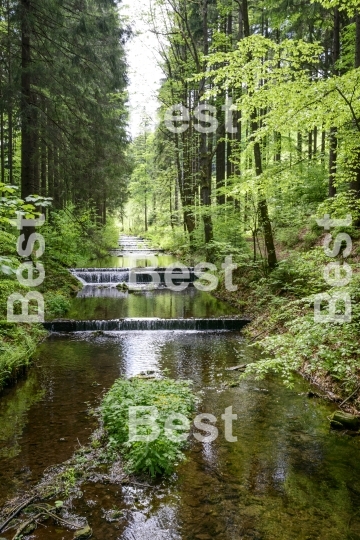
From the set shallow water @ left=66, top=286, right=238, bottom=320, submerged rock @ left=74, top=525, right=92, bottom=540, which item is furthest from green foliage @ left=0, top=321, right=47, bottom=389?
submerged rock @ left=74, top=525, right=92, bottom=540

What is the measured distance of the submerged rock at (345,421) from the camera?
205 inches

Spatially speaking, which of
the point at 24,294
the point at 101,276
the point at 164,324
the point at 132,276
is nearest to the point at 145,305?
the point at 164,324

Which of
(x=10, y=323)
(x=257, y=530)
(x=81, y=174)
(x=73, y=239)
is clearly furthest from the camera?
(x=73, y=239)

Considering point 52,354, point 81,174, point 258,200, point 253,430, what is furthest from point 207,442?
point 81,174

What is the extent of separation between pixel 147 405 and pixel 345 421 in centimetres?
278

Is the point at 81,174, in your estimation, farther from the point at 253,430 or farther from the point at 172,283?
the point at 253,430

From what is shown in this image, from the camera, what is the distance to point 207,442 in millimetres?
4973

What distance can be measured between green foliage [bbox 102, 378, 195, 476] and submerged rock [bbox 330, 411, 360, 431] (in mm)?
2051

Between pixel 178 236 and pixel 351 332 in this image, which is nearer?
pixel 351 332

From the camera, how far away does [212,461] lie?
14.9 feet

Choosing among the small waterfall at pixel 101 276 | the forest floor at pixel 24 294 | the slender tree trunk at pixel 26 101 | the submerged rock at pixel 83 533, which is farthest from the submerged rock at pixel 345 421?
the small waterfall at pixel 101 276

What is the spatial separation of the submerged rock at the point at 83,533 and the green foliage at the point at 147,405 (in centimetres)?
89

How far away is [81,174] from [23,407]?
8.29 m

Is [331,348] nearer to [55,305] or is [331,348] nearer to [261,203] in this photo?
[261,203]
